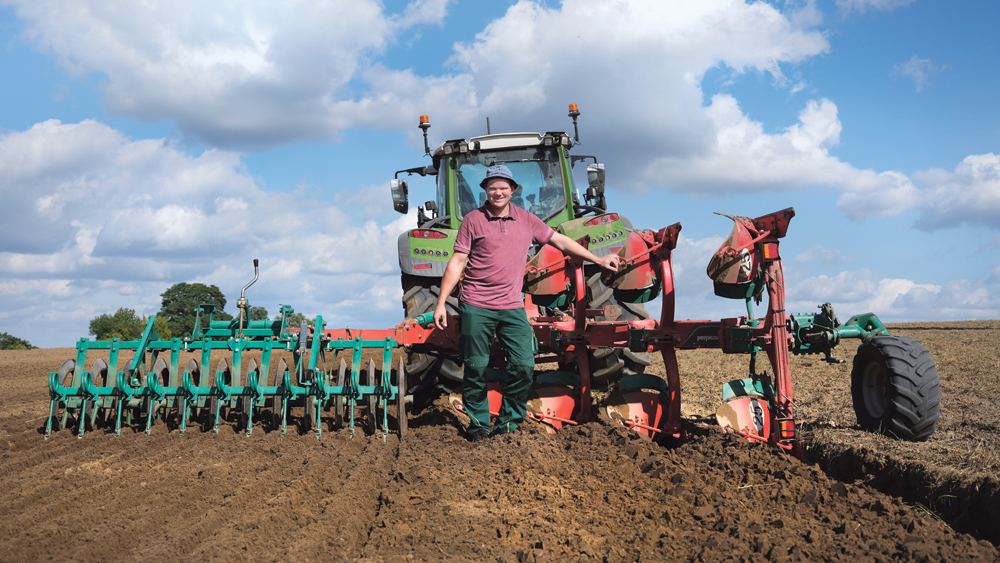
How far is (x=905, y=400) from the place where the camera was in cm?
421

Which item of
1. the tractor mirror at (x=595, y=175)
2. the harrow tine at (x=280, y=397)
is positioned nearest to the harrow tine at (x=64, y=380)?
the harrow tine at (x=280, y=397)

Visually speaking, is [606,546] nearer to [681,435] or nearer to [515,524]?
[515,524]

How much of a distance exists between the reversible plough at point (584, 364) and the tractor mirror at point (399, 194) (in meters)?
2.79

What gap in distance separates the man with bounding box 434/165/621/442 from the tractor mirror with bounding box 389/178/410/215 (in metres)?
3.86

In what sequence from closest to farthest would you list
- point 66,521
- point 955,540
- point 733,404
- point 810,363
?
point 955,540 → point 66,521 → point 733,404 → point 810,363

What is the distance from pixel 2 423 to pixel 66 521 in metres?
3.65

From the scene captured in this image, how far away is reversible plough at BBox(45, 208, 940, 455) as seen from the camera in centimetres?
404

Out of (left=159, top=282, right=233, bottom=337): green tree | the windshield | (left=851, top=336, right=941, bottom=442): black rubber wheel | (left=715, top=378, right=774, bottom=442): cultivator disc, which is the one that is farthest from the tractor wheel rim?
(left=159, top=282, right=233, bottom=337): green tree

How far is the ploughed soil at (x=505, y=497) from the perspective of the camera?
Answer: 2732 mm

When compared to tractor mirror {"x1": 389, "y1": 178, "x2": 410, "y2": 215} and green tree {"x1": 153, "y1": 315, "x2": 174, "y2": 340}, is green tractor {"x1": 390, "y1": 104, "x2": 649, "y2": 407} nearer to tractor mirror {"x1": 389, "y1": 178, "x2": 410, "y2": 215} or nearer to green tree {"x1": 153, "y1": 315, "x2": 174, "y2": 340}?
tractor mirror {"x1": 389, "y1": 178, "x2": 410, "y2": 215}

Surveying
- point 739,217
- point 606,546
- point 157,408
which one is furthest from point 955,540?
point 157,408

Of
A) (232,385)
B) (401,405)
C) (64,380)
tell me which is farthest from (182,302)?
(401,405)

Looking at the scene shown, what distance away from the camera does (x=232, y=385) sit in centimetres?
522

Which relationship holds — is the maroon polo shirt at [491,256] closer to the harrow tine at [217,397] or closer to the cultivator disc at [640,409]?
the cultivator disc at [640,409]
